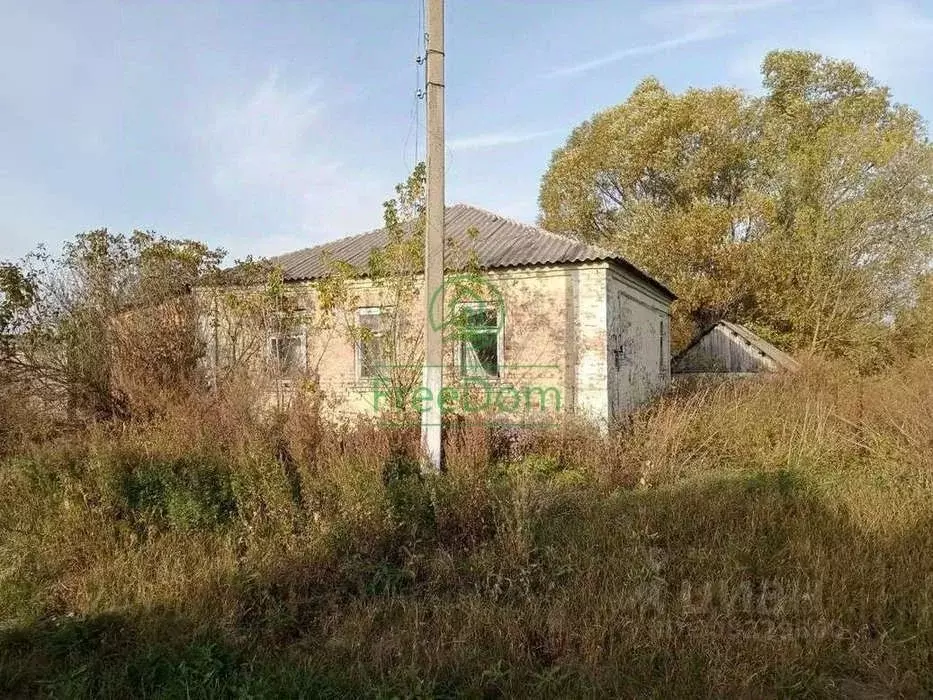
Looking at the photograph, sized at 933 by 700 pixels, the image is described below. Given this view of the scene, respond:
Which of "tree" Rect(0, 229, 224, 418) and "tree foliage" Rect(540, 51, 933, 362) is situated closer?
"tree" Rect(0, 229, 224, 418)

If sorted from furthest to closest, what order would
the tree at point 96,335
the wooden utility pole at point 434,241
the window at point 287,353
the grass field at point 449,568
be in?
1. the window at point 287,353
2. the tree at point 96,335
3. the wooden utility pole at point 434,241
4. the grass field at point 449,568

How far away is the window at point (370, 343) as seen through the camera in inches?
392

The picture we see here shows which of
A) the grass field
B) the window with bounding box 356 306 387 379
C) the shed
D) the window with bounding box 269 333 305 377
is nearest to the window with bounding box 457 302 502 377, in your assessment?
the window with bounding box 356 306 387 379

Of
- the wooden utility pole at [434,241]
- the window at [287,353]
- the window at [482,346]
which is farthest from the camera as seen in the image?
the window at [482,346]

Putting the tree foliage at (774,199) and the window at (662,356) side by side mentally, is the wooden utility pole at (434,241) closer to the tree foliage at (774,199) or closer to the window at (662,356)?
the window at (662,356)

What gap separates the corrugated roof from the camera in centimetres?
1041

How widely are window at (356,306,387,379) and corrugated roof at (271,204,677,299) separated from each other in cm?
→ 101

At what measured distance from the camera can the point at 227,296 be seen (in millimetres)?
10391

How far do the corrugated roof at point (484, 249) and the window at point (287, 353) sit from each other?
4.47ft

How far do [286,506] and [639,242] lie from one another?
16840mm

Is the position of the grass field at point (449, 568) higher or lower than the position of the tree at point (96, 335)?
lower

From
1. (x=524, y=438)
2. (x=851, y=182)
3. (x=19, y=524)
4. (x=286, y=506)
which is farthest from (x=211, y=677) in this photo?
(x=851, y=182)

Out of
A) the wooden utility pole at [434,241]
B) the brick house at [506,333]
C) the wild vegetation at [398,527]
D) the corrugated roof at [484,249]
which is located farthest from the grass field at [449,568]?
the corrugated roof at [484,249]

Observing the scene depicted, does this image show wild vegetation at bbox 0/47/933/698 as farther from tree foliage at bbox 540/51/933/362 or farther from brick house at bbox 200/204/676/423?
tree foliage at bbox 540/51/933/362
